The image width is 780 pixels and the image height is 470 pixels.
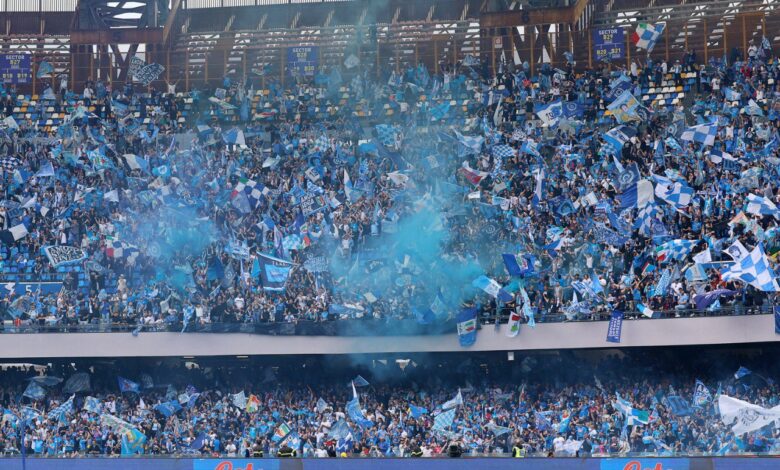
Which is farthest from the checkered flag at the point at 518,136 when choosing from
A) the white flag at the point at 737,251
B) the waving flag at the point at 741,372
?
the waving flag at the point at 741,372

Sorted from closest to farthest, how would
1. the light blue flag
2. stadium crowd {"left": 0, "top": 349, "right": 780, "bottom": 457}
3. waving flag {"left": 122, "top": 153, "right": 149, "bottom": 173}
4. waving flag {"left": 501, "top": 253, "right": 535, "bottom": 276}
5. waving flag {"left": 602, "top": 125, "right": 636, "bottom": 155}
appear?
stadium crowd {"left": 0, "top": 349, "right": 780, "bottom": 457}, waving flag {"left": 501, "top": 253, "right": 535, "bottom": 276}, the light blue flag, waving flag {"left": 602, "top": 125, "right": 636, "bottom": 155}, waving flag {"left": 122, "top": 153, "right": 149, "bottom": 173}

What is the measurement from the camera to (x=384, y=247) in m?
38.5

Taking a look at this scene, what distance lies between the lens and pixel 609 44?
4566 cm

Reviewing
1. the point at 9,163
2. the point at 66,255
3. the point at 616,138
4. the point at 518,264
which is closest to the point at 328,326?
the point at 518,264

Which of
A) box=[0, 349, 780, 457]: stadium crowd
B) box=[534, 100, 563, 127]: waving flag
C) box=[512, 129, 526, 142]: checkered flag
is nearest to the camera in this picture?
box=[0, 349, 780, 457]: stadium crowd

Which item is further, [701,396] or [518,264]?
[518,264]

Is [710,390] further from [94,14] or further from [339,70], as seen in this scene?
[94,14]

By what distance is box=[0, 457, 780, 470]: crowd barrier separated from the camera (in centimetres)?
2698

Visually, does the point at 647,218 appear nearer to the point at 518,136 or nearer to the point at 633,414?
the point at 633,414

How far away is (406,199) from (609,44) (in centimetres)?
1094

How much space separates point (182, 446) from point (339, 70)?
17.7m

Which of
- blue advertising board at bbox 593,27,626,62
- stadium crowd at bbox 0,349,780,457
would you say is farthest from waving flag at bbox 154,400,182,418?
blue advertising board at bbox 593,27,626,62

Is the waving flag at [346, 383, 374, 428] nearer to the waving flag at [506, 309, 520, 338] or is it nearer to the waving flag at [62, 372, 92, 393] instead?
the waving flag at [506, 309, 520, 338]

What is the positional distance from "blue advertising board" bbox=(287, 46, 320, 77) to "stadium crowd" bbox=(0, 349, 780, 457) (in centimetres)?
1310
